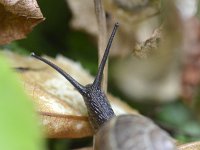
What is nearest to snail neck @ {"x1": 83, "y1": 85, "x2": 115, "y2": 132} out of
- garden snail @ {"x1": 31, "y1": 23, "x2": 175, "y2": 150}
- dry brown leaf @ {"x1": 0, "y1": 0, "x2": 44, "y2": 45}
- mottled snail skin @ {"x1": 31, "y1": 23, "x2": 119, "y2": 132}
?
mottled snail skin @ {"x1": 31, "y1": 23, "x2": 119, "y2": 132}

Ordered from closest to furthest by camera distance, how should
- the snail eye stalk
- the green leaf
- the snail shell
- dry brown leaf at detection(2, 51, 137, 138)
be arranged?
the green leaf < the snail shell < dry brown leaf at detection(2, 51, 137, 138) < the snail eye stalk

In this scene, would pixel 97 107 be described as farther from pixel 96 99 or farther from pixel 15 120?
pixel 15 120

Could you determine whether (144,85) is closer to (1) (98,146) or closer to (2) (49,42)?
(2) (49,42)

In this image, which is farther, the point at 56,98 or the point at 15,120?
the point at 56,98

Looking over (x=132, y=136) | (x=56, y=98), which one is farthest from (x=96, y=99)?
(x=132, y=136)

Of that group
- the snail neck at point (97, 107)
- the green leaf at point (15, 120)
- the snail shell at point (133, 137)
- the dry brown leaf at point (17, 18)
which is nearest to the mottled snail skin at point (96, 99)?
the snail neck at point (97, 107)

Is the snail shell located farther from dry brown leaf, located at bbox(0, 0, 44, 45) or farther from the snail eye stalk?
dry brown leaf, located at bbox(0, 0, 44, 45)
